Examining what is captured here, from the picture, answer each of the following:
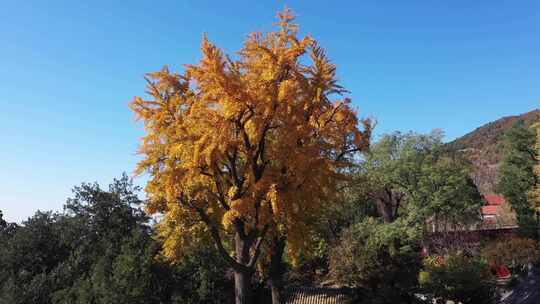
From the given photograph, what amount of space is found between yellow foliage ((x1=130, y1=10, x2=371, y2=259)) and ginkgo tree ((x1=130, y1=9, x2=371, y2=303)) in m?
0.03

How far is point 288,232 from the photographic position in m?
13.2

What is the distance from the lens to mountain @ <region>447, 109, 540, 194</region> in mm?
95812

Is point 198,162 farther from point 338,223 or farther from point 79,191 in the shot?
point 338,223

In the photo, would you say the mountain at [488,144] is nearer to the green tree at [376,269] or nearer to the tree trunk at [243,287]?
the green tree at [376,269]

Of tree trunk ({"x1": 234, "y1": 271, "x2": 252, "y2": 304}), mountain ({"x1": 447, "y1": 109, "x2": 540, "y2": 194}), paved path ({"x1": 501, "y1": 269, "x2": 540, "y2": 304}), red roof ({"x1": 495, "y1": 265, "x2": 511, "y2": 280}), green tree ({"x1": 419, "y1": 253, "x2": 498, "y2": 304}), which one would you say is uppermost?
mountain ({"x1": 447, "y1": 109, "x2": 540, "y2": 194})

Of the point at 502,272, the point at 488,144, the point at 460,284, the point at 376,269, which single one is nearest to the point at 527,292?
the point at 460,284

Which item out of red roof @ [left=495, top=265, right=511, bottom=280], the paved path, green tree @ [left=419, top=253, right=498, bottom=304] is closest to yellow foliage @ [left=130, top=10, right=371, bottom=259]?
green tree @ [left=419, top=253, right=498, bottom=304]

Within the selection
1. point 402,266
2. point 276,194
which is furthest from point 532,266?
point 276,194

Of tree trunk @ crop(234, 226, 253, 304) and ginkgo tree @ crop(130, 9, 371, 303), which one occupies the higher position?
ginkgo tree @ crop(130, 9, 371, 303)

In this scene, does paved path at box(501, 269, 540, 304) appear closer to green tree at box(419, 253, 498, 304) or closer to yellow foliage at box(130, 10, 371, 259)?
green tree at box(419, 253, 498, 304)

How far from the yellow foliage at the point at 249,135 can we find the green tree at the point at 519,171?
99.3ft

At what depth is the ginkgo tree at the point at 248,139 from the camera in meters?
11.0

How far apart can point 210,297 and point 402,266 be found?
28.2ft

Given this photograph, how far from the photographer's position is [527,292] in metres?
17.4
